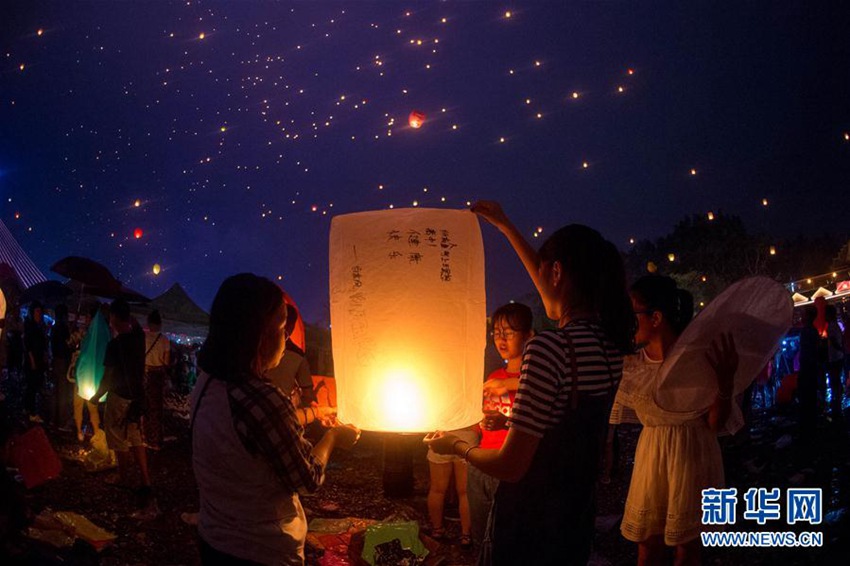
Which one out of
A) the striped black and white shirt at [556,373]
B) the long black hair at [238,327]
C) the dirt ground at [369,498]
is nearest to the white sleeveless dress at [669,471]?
the striped black and white shirt at [556,373]

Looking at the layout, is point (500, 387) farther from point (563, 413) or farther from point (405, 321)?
point (563, 413)

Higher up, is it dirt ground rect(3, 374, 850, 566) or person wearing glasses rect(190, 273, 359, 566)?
person wearing glasses rect(190, 273, 359, 566)

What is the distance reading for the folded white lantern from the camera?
7.18 ft

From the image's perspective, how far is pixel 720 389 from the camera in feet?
8.35

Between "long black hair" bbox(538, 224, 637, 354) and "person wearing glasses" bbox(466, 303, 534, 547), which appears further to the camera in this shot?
"person wearing glasses" bbox(466, 303, 534, 547)

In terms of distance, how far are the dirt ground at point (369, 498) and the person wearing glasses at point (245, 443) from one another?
2.35 ft

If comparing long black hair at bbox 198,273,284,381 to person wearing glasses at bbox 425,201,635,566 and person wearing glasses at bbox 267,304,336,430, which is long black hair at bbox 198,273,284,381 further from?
person wearing glasses at bbox 267,304,336,430

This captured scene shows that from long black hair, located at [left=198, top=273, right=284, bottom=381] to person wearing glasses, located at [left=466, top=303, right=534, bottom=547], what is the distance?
2.10 metres

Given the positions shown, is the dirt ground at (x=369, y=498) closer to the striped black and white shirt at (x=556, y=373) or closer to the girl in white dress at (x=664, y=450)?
the striped black and white shirt at (x=556, y=373)

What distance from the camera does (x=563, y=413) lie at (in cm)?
179

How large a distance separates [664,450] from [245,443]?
2386 millimetres

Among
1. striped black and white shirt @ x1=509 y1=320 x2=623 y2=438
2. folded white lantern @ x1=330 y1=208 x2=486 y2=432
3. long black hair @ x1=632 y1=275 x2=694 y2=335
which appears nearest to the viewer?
striped black and white shirt @ x1=509 y1=320 x2=623 y2=438

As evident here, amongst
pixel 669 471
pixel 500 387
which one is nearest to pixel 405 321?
pixel 669 471

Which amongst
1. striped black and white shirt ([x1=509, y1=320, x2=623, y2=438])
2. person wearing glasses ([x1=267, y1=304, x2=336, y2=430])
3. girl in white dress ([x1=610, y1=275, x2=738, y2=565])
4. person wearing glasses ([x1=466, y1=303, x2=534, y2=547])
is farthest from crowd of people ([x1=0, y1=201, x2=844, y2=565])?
person wearing glasses ([x1=267, y1=304, x2=336, y2=430])
